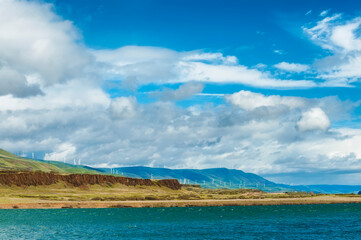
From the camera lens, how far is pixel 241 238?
86.7m

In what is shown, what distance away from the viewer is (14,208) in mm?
177500

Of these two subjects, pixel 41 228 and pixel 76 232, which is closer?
pixel 76 232

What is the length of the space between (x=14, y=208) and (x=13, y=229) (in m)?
82.2

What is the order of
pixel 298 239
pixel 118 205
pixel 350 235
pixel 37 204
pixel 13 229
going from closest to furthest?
pixel 298 239
pixel 350 235
pixel 13 229
pixel 37 204
pixel 118 205

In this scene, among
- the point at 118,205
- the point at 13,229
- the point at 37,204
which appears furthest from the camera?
the point at 118,205

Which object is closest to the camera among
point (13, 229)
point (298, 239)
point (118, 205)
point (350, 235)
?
point (298, 239)

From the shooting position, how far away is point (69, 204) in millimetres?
185250

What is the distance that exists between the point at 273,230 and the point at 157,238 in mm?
31549

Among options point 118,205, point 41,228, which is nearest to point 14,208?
point 118,205

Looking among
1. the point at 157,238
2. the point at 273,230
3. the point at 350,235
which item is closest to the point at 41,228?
the point at 157,238

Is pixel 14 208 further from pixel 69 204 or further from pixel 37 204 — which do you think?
pixel 69 204

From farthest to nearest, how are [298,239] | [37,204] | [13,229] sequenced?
[37,204]
[13,229]
[298,239]

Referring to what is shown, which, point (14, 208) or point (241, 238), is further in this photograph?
point (14, 208)

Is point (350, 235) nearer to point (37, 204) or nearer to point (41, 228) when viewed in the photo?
point (41, 228)
